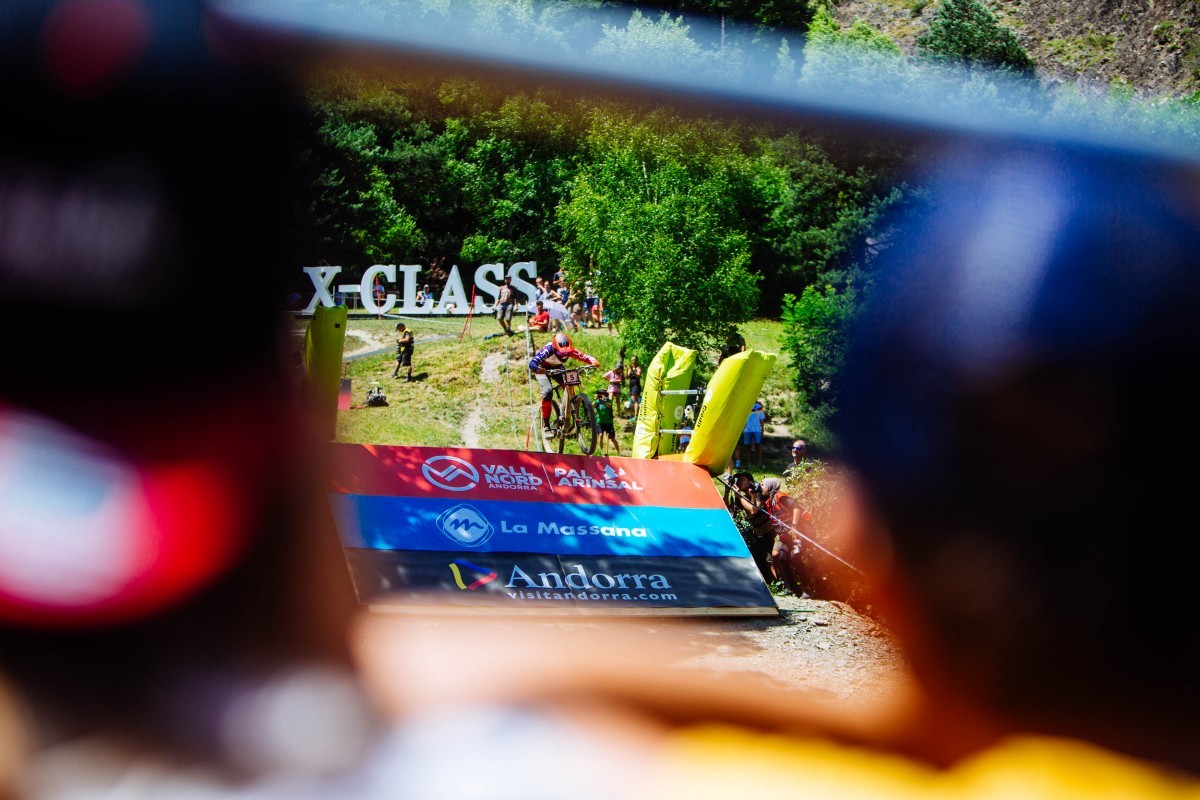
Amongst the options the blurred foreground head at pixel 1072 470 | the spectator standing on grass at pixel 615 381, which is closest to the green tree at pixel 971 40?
the spectator standing on grass at pixel 615 381

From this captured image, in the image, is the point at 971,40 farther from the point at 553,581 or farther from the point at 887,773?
the point at 887,773

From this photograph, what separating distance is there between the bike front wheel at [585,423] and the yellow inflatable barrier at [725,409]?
2.20 m

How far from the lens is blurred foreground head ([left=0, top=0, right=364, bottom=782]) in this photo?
5.73 metres

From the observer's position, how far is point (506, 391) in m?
18.7

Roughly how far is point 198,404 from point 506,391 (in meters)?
11.8

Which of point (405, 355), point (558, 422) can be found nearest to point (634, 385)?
point (558, 422)

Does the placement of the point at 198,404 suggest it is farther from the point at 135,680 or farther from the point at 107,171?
the point at 135,680

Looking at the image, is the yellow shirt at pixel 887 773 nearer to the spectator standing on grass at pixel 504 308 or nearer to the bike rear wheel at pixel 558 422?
the bike rear wheel at pixel 558 422

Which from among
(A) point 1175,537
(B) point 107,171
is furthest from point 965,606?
(B) point 107,171

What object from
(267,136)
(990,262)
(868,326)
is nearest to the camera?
(990,262)

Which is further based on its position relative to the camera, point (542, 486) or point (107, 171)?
point (542, 486)

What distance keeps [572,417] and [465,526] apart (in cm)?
411

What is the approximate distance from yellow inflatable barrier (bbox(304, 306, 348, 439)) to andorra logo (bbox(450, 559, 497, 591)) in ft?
7.53

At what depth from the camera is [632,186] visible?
684 inches
